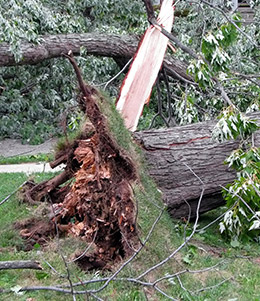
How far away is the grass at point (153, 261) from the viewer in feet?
11.9

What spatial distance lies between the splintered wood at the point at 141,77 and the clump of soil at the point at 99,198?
0.99 meters

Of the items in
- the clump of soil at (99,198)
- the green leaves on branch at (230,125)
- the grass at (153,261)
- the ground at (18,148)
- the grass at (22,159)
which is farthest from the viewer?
the ground at (18,148)

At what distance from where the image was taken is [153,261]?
386 centimetres

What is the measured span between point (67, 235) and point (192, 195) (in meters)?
1.34

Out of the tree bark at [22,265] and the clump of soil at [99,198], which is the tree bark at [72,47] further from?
the tree bark at [22,265]

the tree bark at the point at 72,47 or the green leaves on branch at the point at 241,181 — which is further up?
the green leaves on branch at the point at 241,181

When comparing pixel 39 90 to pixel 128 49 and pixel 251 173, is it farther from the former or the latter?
pixel 251 173

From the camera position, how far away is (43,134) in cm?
1090

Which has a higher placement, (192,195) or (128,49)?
(192,195)

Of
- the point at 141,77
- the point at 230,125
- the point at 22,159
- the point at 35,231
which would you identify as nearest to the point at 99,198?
the point at 35,231

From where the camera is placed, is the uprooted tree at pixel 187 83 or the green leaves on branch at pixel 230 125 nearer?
the green leaves on branch at pixel 230 125

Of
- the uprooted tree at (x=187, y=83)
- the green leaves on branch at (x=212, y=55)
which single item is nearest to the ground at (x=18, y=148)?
the uprooted tree at (x=187, y=83)

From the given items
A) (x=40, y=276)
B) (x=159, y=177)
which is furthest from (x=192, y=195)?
(x=40, y=276)

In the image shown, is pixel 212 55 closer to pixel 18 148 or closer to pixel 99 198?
pixel 99 198
